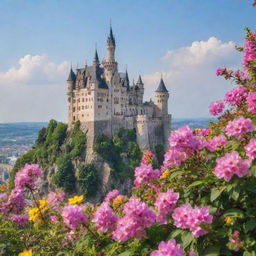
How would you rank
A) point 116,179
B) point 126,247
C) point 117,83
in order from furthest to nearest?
point 117,83
point 116,179
point 126,247

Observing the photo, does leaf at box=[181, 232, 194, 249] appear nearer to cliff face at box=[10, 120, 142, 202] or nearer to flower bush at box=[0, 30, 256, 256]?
flower bush at box=[0, 30, 256, 256]

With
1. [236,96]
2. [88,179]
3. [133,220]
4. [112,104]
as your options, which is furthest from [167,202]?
[112,104]

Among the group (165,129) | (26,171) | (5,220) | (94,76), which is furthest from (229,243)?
(165,129)

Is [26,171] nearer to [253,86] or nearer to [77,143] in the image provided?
[253,86]

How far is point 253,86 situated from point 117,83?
239 feet

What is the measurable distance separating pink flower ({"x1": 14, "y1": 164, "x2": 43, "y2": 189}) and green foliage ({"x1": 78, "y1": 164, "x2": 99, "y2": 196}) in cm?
6439

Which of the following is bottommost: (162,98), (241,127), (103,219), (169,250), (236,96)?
(169,250)

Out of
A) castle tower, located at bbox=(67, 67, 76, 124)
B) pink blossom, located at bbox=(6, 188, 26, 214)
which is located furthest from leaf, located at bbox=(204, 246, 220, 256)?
castle tower, located at bbox=(67, 67, 76, 124)

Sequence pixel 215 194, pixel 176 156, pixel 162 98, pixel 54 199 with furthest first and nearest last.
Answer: pixel 162 98 < pixel 54 199 < pixel 176 156 < pixel 215 194

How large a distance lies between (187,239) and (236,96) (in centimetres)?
415

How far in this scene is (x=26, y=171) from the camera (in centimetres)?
683

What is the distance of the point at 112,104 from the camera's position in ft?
255

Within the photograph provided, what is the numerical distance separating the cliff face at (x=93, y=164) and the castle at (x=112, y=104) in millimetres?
2057

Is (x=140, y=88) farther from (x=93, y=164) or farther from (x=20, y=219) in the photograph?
(x=20, y=219)
